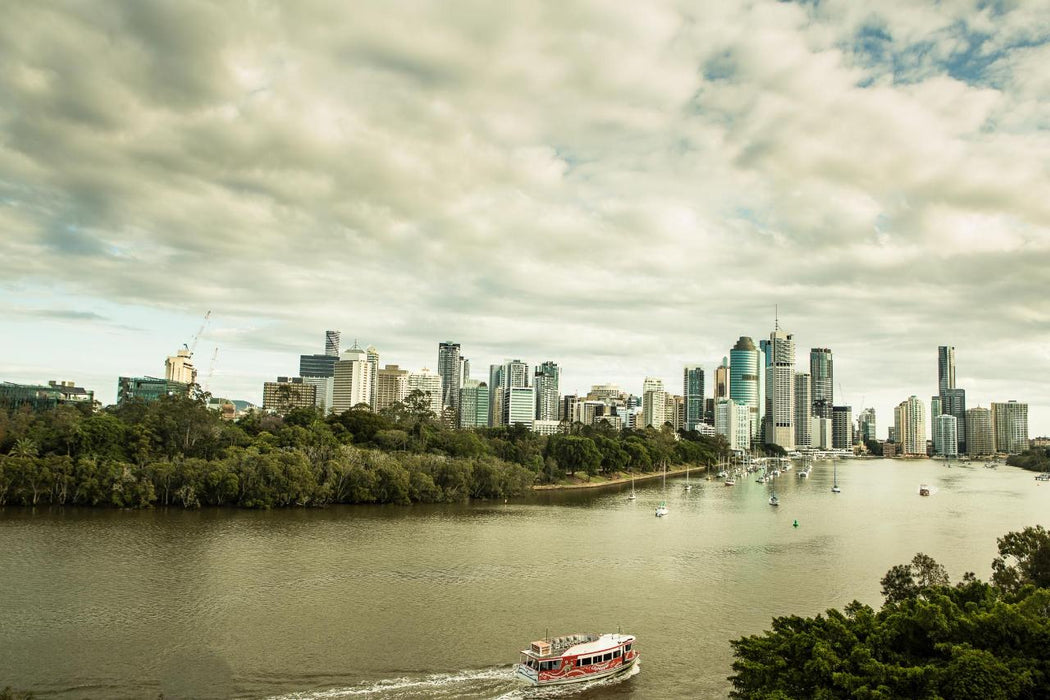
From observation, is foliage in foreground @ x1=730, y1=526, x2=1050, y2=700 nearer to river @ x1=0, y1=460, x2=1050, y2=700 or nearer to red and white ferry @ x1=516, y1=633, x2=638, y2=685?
river @ x1=0, y1=460, x2=1050, y2=700

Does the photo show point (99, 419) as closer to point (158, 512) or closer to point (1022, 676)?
point (158, 512)

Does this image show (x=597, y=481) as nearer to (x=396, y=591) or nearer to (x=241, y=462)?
(x=241, y=462)

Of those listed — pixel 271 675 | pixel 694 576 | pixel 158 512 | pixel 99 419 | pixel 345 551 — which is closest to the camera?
pixel 271 675

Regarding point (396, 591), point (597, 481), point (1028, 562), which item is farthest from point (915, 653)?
point (597, 481)

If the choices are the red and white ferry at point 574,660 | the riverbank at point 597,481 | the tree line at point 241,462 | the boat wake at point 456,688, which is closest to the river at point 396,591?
the boat wake at point 456,688

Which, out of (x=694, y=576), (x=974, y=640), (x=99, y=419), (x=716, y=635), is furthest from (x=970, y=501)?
(x=99, y=419)

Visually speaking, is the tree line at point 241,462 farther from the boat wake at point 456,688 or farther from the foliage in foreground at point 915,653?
the foliage in foreground at point 915,653

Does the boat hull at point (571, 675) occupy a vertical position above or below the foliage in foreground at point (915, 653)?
below

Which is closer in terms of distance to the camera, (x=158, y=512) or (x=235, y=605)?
(x=235, y=605)
